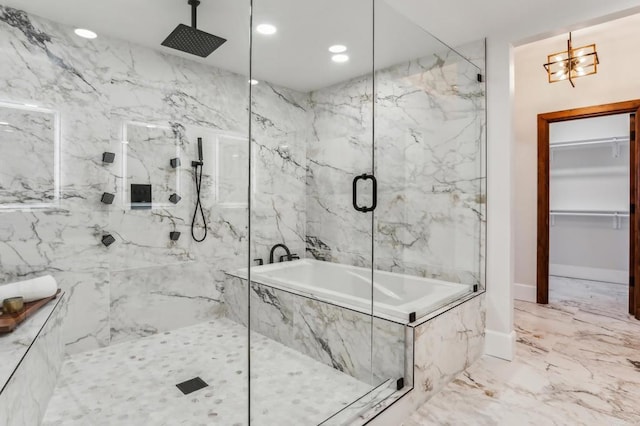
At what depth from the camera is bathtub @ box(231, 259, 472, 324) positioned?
80.6 inches

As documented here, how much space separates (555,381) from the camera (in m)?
2.25

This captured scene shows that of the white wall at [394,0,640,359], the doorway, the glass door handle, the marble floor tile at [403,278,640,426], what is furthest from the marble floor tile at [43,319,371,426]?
the doorway

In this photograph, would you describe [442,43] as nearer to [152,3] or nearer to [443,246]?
[443,246]

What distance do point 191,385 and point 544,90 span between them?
4.32m

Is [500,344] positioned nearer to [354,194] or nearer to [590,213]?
[354,194]

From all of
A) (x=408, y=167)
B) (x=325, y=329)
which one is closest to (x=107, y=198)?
(x=325, y=329)

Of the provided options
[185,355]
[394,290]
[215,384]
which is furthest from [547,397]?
[185,355]

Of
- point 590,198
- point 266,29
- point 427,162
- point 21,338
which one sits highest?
point 266,29

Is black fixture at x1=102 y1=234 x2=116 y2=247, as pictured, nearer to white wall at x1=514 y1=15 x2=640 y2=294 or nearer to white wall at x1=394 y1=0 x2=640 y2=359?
white wall at x1=394 y1=0 x2=640 y2=359

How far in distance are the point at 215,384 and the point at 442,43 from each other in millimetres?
2700

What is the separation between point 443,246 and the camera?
2.70 meters

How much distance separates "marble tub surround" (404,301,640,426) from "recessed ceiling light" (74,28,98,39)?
2848mm

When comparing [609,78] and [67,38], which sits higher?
[609,78]

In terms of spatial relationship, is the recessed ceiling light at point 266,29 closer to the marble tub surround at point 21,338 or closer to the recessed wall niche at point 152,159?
the recessed wall niche at point 152,159
